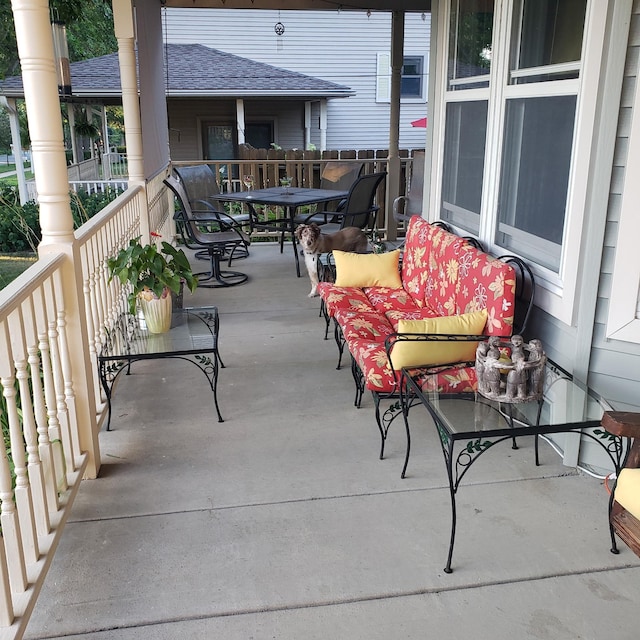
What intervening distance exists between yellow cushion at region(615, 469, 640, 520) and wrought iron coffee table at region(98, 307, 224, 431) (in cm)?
199

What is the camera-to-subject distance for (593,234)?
8.68ft

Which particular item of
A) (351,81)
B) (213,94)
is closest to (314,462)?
(213,94)

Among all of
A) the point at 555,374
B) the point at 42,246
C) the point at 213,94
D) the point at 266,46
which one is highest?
the point at 266,46

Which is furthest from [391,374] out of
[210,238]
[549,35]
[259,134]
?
[259,134]

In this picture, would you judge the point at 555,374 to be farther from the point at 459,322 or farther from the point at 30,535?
the point at 30,535

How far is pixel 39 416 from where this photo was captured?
2316mm

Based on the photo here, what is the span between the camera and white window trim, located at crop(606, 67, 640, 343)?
243cm

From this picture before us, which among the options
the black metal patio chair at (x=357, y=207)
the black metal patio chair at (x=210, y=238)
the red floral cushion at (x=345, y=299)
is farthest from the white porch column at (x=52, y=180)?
the black metal patio chair at (x=357, y=207)

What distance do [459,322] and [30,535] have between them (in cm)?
195

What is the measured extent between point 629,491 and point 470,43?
3.14 meters

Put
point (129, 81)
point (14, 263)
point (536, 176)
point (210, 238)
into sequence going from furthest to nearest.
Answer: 1. point (14, 263)
2. point (210, 238)
3. point (129, 81)
4. point (536, 176)

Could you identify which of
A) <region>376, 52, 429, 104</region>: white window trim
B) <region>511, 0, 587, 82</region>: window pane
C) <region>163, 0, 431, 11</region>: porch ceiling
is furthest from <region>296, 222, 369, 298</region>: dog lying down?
<region>376, 52, 429, 104</region>: white window trim

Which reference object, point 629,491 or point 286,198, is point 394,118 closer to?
point 286,198

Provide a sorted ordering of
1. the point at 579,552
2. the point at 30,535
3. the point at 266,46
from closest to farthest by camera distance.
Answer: the point at 30,535 → the point at 579,552 → the point at 266,46
